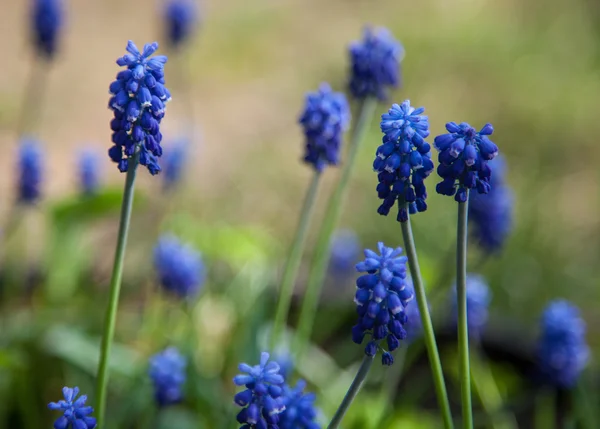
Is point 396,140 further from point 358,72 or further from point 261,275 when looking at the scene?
point 261,275

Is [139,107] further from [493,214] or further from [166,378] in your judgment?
[493,214]

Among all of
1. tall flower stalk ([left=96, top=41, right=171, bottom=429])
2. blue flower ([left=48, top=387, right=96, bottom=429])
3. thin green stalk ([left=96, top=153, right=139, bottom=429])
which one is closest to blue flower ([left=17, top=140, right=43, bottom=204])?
thin green stalk ([left=96, top=153, right=139, bottom=429])

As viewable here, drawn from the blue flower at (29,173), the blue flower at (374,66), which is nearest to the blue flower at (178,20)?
the blue flower at (29,173)

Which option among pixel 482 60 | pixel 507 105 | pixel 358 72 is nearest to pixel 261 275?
pixel 358 72

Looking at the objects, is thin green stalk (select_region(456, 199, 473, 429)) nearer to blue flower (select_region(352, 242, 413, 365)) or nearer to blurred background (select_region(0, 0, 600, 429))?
blue flower (select_region(352, 242, 413, 365))

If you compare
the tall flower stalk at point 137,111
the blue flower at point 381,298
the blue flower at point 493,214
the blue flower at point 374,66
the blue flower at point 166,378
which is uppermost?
the blue flower at point 374,66

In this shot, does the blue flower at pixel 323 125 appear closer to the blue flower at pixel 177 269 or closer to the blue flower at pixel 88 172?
the blue flower at pixel 177 269

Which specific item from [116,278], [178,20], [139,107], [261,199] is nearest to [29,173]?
[178,20]
